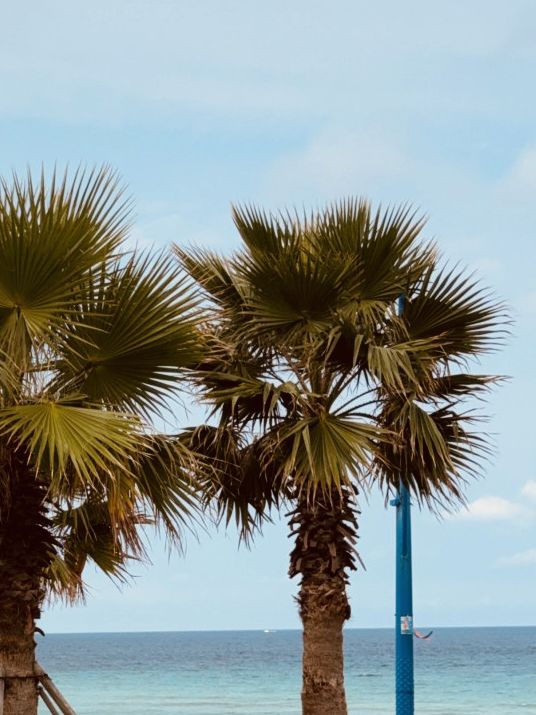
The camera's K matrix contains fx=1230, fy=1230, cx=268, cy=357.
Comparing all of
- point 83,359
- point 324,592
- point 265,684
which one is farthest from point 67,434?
point 265,684

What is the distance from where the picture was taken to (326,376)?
13.2 meters

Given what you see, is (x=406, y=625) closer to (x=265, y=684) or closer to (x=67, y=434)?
(x=67, y=434)

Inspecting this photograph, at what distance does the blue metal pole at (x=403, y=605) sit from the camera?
13.5 meters

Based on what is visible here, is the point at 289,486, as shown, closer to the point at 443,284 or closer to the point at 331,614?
the point at 331,614

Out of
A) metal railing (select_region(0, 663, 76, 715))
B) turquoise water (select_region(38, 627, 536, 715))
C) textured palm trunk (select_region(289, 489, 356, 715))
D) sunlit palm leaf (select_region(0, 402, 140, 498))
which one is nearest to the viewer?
sunlit palm leaf (select_region(0, 402, 140, 498))

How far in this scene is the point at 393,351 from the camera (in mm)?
12727

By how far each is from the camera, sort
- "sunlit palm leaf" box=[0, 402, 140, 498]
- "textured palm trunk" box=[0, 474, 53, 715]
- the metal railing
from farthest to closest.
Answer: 1. the metal railing
2. "textured palm trunk" box=[0, 474, 53, 715]
3. "sunlit palm leaf" box=[0, 402, 140, 498]

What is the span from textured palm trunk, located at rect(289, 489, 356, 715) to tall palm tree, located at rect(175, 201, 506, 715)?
0.04 ft

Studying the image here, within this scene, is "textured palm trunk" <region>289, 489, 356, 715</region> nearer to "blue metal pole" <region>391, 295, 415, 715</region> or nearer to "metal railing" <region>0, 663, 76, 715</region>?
"blue metal pole" <region>391, 295, 415, 715</region>

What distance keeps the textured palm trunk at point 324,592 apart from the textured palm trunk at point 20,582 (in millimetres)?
3477

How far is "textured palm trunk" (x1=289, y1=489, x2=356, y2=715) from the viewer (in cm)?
1294

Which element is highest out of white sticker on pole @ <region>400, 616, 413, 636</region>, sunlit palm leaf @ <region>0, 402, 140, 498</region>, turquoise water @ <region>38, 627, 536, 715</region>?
sunlit palm leaf @ <region>0, 402, 140, 498</region>

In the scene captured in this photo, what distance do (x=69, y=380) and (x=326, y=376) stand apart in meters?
3.58

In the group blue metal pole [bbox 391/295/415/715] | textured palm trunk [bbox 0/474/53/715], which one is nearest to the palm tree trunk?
textured palm trunk [bbox 0/474/53/715]
